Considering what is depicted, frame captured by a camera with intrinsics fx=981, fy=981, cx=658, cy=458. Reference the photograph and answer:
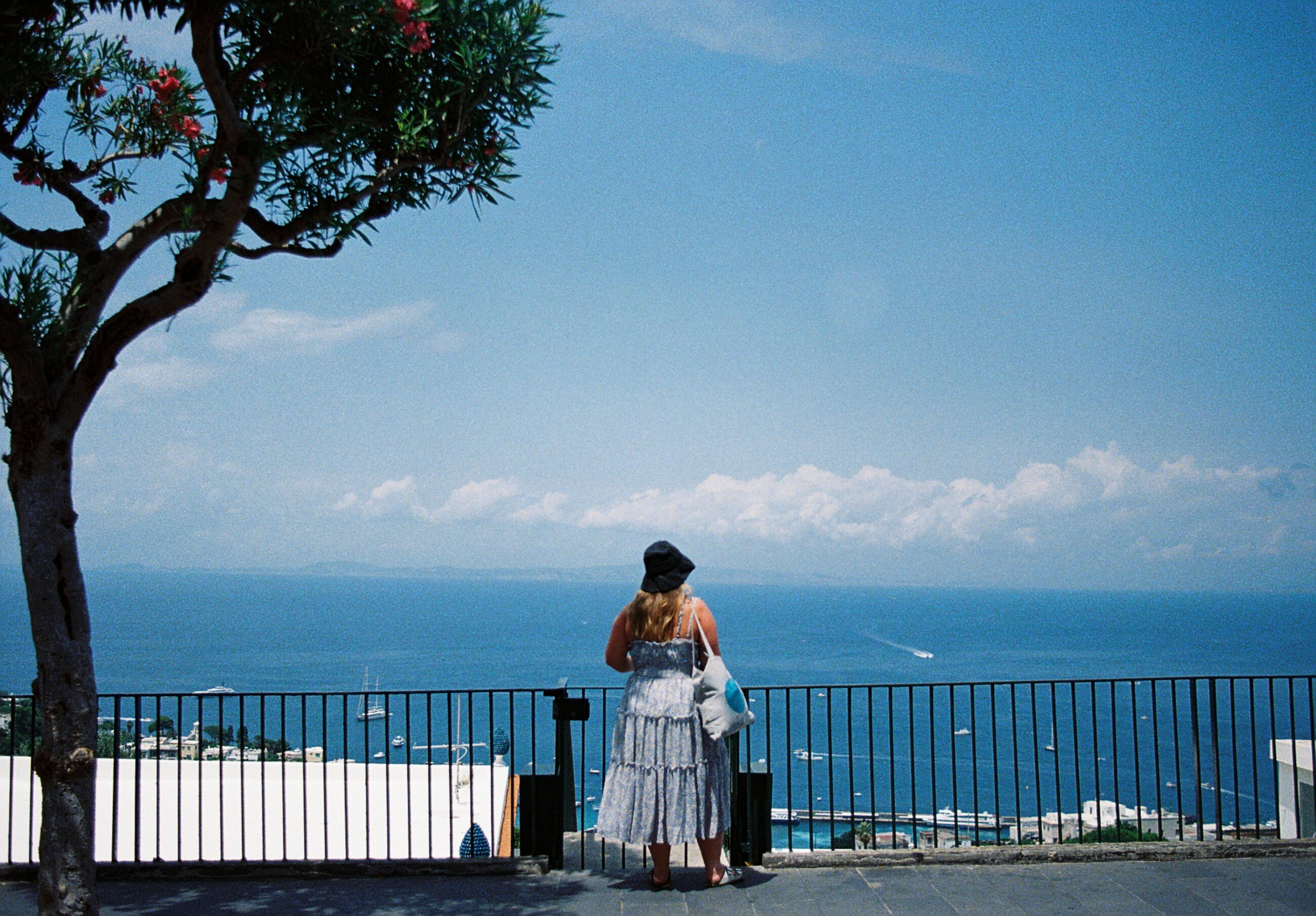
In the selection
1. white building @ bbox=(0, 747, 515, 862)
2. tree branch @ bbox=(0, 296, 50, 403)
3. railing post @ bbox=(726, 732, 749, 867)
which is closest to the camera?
tree branch @ bbox=(0, 296, 50, 403)

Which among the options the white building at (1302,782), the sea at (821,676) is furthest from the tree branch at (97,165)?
the sea at (821,676)

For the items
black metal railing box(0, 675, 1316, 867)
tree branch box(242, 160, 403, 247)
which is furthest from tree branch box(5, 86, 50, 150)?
black metal railing box(0, 675, 1316, 867)

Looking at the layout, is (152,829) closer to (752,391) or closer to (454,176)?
(454,176)

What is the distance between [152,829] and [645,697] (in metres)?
9.69

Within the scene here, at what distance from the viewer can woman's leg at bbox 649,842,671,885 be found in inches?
180

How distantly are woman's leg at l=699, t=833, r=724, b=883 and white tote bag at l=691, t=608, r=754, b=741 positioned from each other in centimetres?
56

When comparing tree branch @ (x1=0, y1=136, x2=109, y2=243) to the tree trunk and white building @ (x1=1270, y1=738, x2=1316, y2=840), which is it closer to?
the tree trunk

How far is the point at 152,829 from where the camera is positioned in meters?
11.5

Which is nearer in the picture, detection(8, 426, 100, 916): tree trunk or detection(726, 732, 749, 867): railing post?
→ detection(8, 426, 100, 916): tree trunk

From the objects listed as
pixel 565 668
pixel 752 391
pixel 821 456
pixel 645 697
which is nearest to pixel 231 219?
pixel 645 697

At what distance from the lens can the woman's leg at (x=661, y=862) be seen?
4566 millimetres

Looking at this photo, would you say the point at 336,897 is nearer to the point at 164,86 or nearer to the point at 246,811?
the point at 164,86

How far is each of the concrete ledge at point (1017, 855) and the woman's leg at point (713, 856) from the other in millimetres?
403

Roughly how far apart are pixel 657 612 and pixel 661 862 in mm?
1204
